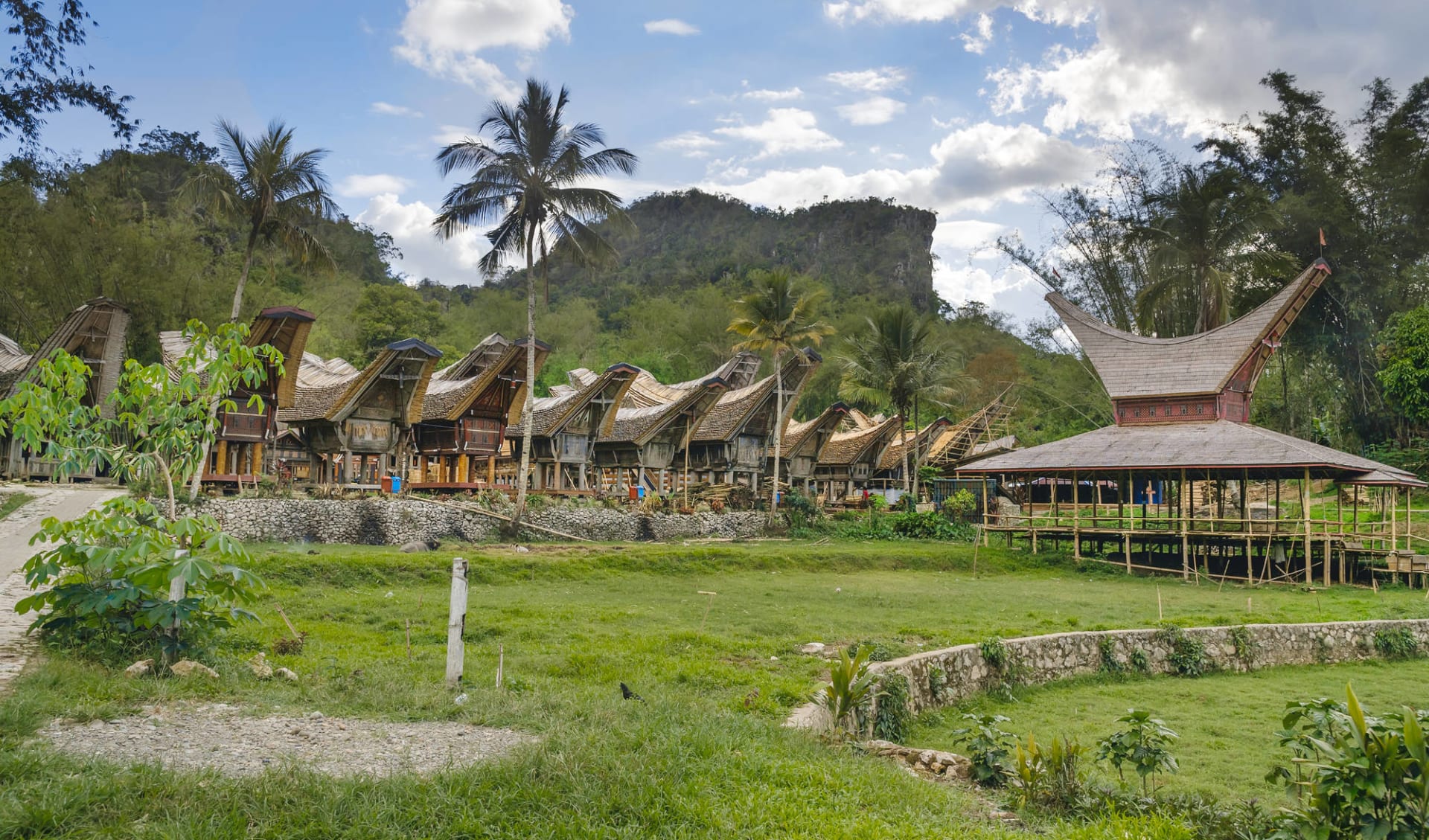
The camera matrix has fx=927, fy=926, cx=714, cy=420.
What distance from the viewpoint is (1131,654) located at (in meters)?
14.2

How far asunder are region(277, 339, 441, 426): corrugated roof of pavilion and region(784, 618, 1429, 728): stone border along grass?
710 inches

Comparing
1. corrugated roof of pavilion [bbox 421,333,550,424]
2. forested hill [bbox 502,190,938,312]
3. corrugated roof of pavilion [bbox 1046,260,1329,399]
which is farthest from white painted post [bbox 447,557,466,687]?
forested hill [bbox 502,190,938,312]

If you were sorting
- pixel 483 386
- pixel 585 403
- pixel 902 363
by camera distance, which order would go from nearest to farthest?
pixel 483 386
pixel 585 403
pixel 902 363

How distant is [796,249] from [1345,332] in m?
66.9

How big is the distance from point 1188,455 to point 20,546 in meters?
26.7

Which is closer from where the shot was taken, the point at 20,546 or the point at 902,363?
the point at 20,546

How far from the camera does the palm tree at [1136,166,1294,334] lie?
35.6 meters

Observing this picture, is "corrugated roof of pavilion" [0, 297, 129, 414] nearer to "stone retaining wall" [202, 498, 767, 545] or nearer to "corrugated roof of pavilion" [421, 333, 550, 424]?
"stone retaining wall" [202, 498, 767, 545]

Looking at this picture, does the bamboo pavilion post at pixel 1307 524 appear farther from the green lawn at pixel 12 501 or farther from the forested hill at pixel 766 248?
the forested hill at pixel 766 248

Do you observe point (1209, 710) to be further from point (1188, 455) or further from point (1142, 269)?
point (1142, 269)

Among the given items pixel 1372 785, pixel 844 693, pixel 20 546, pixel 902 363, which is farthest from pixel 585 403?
pixel 1372 785

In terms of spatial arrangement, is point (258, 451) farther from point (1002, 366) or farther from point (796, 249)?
point (796, 249)

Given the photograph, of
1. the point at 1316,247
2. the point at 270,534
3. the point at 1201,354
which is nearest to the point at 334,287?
the point at 270,534

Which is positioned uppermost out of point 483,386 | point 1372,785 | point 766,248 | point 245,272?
point 766,248
